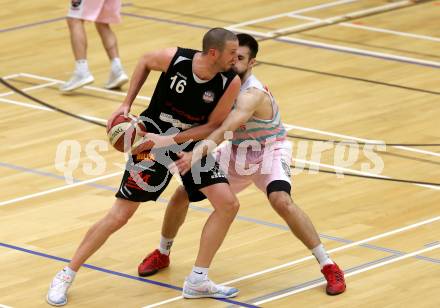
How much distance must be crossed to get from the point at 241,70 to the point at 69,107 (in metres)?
5.04

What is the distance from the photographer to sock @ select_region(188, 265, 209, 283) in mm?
8242

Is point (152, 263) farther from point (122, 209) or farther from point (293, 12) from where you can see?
point (293, 12)

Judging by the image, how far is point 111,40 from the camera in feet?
44.9

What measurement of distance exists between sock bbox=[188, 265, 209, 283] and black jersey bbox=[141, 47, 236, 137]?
0.94m

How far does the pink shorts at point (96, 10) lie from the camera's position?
13477mm

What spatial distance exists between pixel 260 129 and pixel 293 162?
109 inches

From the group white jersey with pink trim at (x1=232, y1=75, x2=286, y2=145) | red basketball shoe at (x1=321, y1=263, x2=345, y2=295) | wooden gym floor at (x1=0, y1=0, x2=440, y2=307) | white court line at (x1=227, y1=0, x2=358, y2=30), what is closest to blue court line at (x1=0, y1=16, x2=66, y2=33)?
wooden gym floor at (x1=0, y1=0, x2=440, y2=307)

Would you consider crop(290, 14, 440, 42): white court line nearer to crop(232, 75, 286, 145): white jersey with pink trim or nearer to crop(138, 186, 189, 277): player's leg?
crop(232, 75, 286, 145): white jersey with pink trim

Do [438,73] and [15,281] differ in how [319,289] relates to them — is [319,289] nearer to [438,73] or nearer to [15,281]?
[15,281]

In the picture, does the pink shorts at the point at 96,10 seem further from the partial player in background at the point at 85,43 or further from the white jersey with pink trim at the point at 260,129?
the white jersey with pink trim at the point at 260,129

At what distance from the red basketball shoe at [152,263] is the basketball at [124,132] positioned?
0.98 metres

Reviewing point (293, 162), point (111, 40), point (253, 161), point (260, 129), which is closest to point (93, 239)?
point (253, 161)

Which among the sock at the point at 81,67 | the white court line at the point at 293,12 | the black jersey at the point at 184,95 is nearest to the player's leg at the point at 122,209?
the black jersey at the point at 184,95

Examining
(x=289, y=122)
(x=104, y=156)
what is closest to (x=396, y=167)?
(x=289, y=122)
